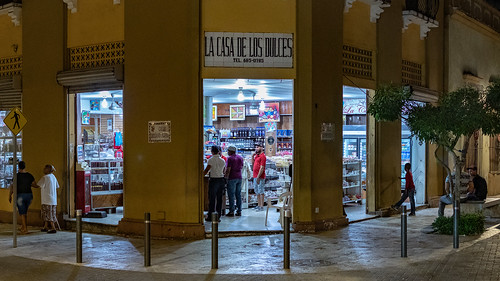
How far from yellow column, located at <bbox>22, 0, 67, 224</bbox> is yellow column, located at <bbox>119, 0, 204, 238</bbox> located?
7.89 feet

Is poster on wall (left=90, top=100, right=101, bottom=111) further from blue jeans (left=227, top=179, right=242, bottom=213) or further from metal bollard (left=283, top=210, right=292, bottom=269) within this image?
metal bollard (left=283, top=210, right=292, bottom=269)

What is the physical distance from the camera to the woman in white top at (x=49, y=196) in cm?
1334

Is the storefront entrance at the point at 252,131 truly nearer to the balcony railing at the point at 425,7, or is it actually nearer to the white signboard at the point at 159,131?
the white signboard at the point at 159,131

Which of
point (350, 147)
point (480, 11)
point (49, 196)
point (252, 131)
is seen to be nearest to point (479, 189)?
point (350, 147)

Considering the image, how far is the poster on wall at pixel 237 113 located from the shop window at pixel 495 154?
10701 mm

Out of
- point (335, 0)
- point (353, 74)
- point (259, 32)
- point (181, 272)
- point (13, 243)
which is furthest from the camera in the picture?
point (353, 74)

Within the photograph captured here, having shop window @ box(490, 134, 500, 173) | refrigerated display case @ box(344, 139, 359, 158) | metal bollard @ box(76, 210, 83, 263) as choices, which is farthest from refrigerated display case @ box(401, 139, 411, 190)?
metal bollard @ box(76, 210, 83, 263)

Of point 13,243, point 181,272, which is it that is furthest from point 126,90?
point 181,272

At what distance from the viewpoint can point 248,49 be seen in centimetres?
1232

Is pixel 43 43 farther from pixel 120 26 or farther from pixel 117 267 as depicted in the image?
pixel 117 267

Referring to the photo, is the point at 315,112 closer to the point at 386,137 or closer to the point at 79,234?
the point at 386,137

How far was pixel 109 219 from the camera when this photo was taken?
549 inches

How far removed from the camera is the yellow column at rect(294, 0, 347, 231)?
1243 centimetres

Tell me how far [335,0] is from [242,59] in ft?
9.45
